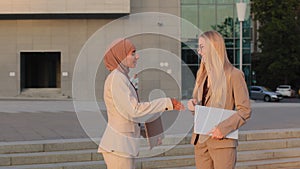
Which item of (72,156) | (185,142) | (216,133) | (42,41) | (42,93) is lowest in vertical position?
(72,156)

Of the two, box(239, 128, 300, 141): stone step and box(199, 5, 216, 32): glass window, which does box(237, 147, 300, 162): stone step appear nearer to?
box(239, 128, 300, 141): stone step

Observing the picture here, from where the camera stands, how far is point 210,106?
438 cm

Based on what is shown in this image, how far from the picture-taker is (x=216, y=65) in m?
4.33

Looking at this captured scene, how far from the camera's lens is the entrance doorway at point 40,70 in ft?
132

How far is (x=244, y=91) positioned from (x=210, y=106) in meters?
0.33

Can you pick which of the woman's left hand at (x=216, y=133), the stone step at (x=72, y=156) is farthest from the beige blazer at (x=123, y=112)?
the stone step at (x=72, y=156)

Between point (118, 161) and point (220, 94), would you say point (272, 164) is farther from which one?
point (118, 161)

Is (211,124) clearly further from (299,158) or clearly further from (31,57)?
(31,57)

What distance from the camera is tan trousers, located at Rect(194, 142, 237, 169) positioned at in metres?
4.41

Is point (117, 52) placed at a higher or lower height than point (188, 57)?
lower

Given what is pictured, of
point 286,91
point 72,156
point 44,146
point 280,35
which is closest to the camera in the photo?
point 72,156

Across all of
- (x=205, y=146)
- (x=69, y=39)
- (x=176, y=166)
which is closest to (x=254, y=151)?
(x=176, y=166)

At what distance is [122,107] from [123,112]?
0.15 ft

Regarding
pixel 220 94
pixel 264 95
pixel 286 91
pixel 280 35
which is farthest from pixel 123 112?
pixel 280 35
